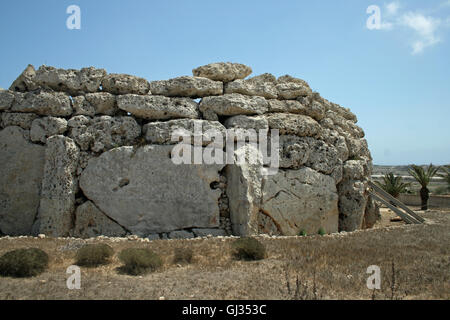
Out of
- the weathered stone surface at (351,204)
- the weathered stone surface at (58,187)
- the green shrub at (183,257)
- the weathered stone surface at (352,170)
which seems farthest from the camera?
the weathered stone surface at (352,170)

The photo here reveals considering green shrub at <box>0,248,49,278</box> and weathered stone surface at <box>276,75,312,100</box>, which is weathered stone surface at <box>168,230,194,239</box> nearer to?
green shrub at <box>0,248,49,278</box>

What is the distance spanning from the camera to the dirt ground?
425cm

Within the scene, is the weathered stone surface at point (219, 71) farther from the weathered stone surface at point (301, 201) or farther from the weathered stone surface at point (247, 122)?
the weathered stone surface at point (301, 201)

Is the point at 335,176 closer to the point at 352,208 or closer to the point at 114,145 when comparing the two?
the point at 352,208

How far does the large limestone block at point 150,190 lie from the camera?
354 inches

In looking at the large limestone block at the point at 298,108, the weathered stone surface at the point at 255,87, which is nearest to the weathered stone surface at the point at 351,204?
the large limestone block at the point at 298,108

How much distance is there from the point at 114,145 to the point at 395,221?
477 inches

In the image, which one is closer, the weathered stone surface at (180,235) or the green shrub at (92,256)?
the green shrub at (92,256)

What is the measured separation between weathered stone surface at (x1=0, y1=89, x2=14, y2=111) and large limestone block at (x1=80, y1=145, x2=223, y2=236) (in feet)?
10.8

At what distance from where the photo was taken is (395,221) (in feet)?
45.3

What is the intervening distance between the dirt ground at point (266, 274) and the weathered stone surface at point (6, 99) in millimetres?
4535

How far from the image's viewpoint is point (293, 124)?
10531 millimetres

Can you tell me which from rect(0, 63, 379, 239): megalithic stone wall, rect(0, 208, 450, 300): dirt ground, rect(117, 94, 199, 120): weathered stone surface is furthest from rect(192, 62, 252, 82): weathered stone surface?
rect(0, 208, 450, 300): dirt ground
